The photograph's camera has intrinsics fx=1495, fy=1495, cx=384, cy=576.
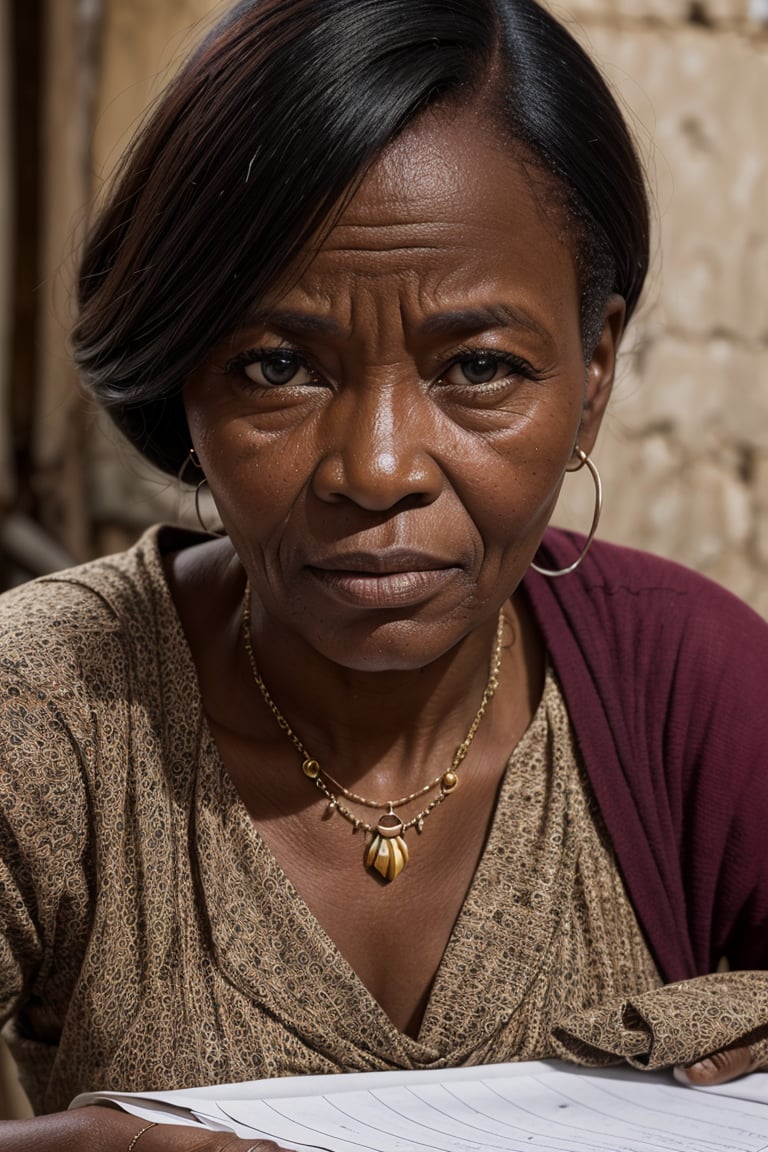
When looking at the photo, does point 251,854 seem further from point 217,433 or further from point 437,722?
point 217,433

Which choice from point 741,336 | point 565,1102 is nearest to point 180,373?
point 565,1102

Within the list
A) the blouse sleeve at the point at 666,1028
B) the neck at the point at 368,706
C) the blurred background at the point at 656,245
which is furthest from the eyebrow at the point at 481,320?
the blurred background at the point at 656,245

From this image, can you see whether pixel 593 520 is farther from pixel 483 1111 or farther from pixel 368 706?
pixel 483 1111

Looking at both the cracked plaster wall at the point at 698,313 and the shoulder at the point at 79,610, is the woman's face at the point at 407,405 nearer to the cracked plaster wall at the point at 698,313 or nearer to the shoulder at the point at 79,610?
the shoulder at the point at 79,610

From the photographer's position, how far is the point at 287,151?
50.8 inches

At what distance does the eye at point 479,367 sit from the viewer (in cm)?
136

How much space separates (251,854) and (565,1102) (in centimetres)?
40

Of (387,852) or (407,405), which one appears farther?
(387,852)

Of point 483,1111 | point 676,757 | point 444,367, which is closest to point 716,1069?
point 483,1111

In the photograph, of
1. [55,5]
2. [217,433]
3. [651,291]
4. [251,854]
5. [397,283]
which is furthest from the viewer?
[55,5]

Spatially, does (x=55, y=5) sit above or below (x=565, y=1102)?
above

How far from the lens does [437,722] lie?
1.66 meters

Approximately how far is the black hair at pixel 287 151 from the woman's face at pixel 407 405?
31 mm

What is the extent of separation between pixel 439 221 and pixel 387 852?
0.67m
